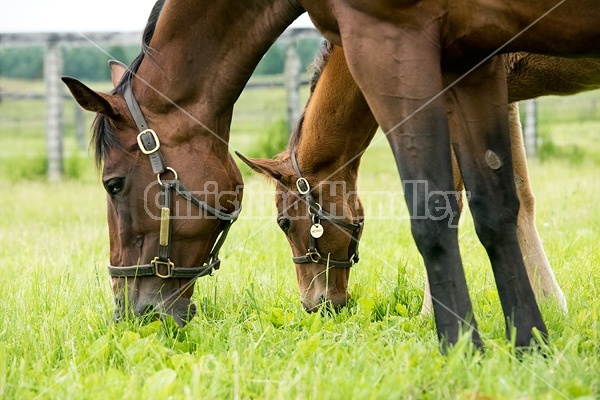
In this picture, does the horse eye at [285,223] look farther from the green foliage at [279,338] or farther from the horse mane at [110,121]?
the horse mane at [110,121]

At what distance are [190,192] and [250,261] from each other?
5.77 feet

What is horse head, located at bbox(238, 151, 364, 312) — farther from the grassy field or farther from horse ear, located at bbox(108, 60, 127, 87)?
horse ear, located at bbox(108, 60, 127, 87)

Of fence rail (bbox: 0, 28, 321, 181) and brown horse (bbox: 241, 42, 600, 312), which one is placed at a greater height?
fence rail (bbox: 0, 28, 321, 181)

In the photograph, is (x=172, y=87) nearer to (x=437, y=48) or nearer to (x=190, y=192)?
(x=190, y=192)

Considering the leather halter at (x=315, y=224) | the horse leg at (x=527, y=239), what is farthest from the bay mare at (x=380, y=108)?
the horse leg at (x=527, y=239)

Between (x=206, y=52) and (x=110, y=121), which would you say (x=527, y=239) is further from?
(x=110, y=121)

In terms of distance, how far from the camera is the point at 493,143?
2867mm

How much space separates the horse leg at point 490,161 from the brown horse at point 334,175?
3.40 feet

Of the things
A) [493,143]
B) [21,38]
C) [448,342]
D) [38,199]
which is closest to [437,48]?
[493,143]

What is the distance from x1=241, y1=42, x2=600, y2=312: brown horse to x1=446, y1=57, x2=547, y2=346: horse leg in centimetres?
104

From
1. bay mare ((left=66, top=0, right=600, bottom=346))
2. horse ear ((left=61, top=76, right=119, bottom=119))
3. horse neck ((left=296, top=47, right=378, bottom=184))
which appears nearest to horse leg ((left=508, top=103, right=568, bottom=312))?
horse neck ((left=296, top=47, right=378, bottom=184))

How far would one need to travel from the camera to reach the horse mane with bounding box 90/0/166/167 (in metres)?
3.38

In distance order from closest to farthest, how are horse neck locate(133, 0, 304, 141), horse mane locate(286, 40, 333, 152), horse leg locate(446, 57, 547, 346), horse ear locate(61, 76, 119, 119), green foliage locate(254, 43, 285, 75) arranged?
1. horse leg locate(446, 57, 547, 346)
2. horse ear locate(61, 76, 119, 119)
3. horse neck locate(133, 0, 304, 141)
4. horse mane locate(286, 40, 333, 152)
5. green foliage locate(254, 43, 285, 75)

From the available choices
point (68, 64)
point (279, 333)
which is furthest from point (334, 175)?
point (68, 64)
